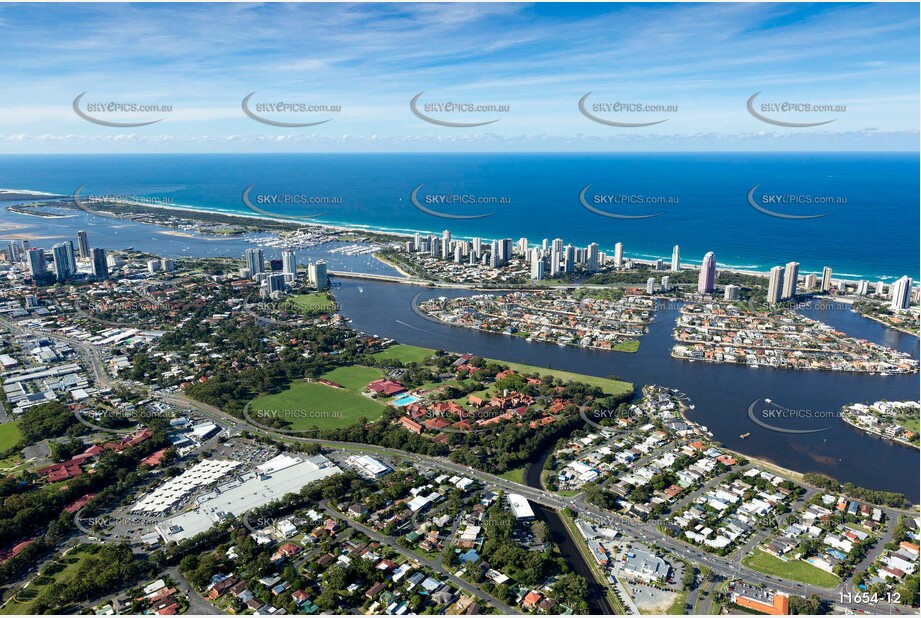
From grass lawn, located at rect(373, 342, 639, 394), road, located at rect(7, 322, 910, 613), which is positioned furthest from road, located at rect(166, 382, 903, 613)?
grass lawn, located at rect(373, 342, 639, 394)

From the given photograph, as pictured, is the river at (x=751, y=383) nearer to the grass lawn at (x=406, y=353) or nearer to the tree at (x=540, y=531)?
the grass lawn at (x=406, y=353)

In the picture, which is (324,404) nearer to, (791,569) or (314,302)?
(314,302)

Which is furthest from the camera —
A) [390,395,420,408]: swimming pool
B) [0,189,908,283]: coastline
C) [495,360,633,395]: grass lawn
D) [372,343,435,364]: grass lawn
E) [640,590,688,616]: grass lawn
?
[0,189,908,283]: coastline

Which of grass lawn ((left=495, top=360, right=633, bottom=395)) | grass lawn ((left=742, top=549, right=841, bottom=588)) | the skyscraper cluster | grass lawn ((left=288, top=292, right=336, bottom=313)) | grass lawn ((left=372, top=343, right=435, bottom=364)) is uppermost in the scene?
the skyscraper cluster

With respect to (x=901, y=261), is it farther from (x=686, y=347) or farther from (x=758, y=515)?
(x=758, y=515)

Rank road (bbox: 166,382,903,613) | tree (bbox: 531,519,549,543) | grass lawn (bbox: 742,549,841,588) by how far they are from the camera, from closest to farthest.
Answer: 1. road (bbox: 166,382,903,613)
2. grass lawn (bbox: 742,549,841,588)
3. tree (bbox: 531,519,549,543)

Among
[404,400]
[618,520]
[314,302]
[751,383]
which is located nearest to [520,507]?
[618,520]

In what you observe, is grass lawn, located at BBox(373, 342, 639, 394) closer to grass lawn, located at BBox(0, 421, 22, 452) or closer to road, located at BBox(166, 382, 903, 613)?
road, located at BBox(166, 382, 903, 613)
